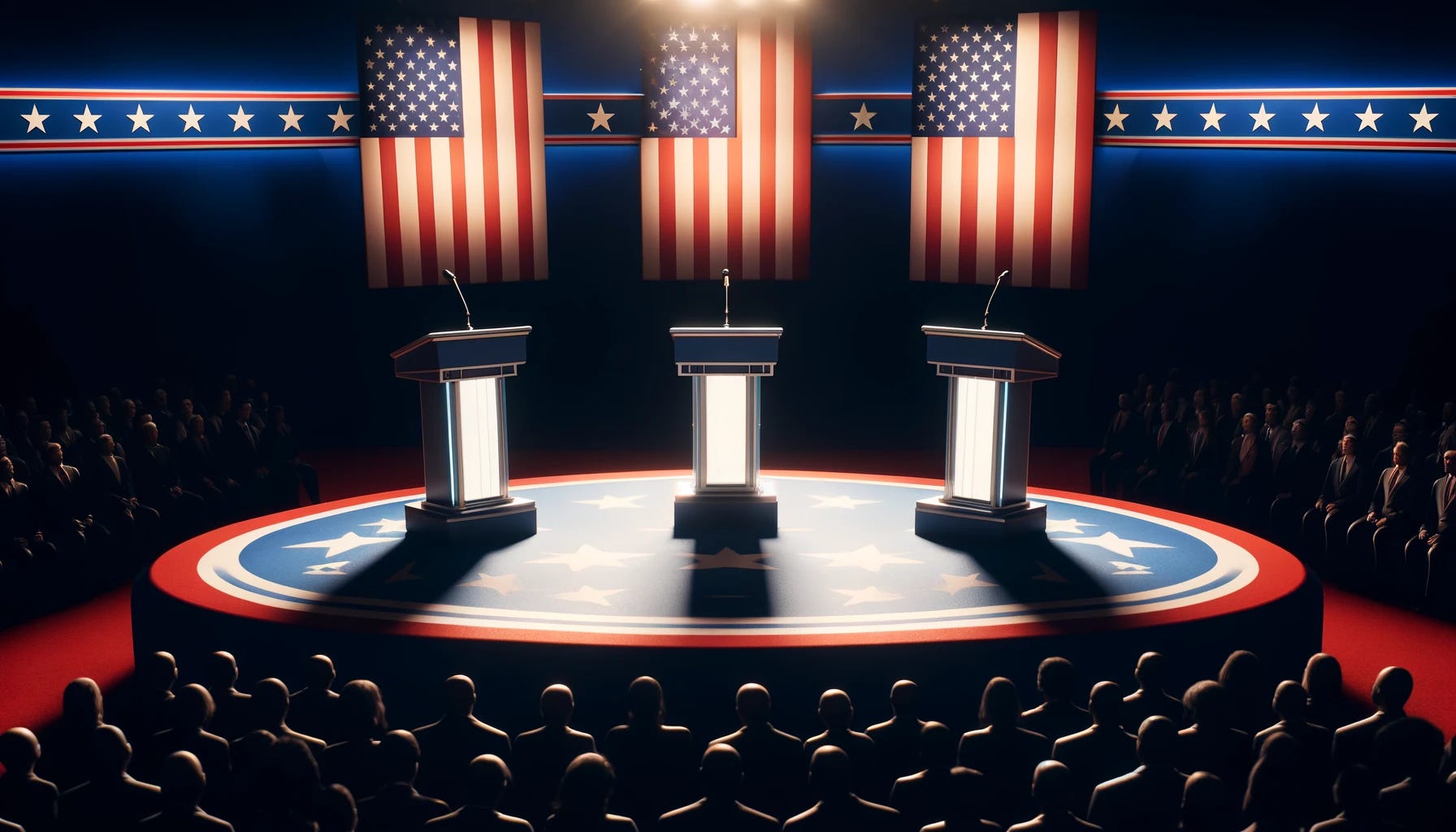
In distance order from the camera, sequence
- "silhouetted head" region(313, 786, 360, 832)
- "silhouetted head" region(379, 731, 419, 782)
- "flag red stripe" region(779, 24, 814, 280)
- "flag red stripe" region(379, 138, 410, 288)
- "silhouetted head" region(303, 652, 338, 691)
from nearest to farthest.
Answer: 1. "silhouetted head" region(313, 786, 360, 832)
2. "silhouetted head" region(379, 731, 419, 782)
3. "silhouetted head" region(303, 652, 338, 691)
4. "flag red stripe" region(379, 138, 410, 288)
5. "flag red stripe" region(779, 24, 814, 280)

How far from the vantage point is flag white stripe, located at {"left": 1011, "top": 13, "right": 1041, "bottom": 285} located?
368 inches

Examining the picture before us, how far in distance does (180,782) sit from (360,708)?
24.3 inches

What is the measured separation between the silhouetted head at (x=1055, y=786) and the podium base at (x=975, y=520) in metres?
3.72

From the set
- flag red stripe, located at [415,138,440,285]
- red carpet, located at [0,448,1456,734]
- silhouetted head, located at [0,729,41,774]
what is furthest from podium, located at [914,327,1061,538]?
silhouetted head, located at [0,729,41,774]

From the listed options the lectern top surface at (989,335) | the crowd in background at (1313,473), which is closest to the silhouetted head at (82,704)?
the lectern top surface at (989,335)

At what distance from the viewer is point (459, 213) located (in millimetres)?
→ 10102

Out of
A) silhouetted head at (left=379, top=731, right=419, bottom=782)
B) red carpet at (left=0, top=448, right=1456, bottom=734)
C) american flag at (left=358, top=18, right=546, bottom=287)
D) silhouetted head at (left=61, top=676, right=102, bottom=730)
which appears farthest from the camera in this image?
american flag at (left=358, top=18, right=546, bottom=287)

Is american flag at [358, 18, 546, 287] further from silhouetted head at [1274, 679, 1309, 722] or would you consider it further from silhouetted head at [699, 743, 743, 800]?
silhouetted head at [1274, 679, 1309, 722]

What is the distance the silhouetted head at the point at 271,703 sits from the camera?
3.90m

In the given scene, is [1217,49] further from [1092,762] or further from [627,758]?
[627,758]

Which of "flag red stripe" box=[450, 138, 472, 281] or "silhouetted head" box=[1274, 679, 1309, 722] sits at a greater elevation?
"flag red stripe" box=[450, 138, 472, 281]

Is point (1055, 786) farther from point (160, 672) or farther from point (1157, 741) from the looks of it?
point (160, 672)

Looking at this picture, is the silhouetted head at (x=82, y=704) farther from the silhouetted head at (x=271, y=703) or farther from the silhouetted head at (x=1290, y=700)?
the silhouetted head at (x=1290, y=700)

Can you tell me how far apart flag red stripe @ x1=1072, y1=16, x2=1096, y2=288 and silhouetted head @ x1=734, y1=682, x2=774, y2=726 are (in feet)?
22.1
